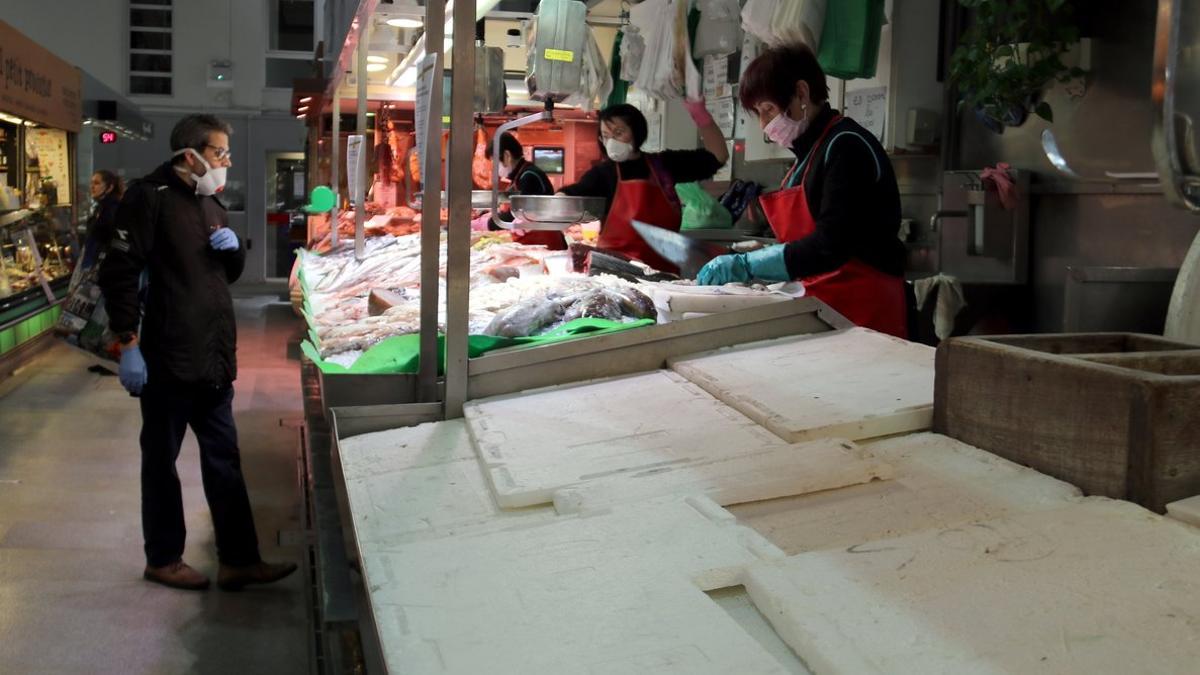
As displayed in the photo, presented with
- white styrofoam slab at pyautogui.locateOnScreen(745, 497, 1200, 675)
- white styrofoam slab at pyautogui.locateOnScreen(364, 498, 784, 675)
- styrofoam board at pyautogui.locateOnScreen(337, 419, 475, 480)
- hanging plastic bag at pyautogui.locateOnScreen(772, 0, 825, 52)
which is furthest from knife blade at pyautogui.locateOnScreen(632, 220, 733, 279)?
white styrofoam slab at pyautogui.locateOnScreen(745, 497, 1200, 675)

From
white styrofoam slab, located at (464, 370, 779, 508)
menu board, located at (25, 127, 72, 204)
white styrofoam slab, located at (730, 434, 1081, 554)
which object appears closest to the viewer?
white styrofoam slab, located at (730, 434, 1081, 554)

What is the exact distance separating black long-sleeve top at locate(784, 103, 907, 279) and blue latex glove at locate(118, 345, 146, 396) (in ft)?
8.07

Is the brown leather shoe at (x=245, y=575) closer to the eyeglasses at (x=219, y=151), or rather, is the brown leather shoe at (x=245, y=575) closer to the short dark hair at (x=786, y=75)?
the eyeglasses at (x=219, y=151)

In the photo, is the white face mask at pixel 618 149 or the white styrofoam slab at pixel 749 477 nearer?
the white styrofoam slab at pixel 749 477

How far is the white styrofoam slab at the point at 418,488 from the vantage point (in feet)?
6.38

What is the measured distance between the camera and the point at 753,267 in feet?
11.6

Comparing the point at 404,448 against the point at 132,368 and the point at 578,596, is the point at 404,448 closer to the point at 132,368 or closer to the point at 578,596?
the point at 578,596

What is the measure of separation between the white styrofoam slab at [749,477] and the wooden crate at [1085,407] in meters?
0.21

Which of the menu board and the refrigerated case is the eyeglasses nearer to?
the refrigerated case

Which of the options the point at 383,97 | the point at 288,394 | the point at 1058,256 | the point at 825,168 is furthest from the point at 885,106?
the point at 288,394

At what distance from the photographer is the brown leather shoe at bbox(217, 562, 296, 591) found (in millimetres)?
4945

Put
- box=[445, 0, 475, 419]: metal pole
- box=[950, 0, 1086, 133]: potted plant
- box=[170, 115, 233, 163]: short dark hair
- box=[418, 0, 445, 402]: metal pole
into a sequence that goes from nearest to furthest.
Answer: box=[445, 0, 475, 419]: metal pole → box=[418, 0, 445, 402]: metal pole → box=[170, 115, 233, 163]: short dark hair → box=[950, 0, 1086, 133]: potted plant

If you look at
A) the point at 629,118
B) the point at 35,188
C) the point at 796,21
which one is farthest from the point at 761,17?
the point at 35,188

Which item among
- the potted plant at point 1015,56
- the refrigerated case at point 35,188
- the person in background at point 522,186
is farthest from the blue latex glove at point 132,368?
the refrigerated case at point 35,188
